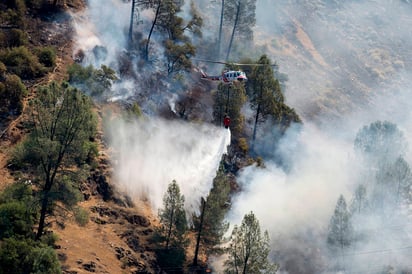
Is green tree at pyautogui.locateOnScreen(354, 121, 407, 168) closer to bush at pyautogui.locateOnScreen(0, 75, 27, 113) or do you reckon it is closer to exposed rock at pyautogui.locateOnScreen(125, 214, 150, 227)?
exposed rock at pyautogui.locateOnScreen(125, 214, 150, 227)

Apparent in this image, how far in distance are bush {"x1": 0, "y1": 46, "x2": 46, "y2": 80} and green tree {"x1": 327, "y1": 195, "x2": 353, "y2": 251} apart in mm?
39142

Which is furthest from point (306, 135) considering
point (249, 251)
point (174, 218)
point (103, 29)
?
point (174, 218)

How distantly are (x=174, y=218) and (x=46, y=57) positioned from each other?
28410 mm

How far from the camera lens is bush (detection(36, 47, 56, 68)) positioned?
212ft

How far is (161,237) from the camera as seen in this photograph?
1997 inches

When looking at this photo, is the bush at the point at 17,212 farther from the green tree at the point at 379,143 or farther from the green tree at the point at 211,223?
the green tree at the point at 379,143

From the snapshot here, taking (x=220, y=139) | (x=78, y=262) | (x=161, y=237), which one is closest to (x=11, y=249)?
(x=78, y=262)

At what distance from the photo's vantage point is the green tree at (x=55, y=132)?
41.5m

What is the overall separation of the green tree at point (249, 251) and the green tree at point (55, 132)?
55.5ft

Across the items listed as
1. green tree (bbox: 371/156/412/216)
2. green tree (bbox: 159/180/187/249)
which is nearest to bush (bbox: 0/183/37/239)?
green tree (bbox: 159/180/187/249)

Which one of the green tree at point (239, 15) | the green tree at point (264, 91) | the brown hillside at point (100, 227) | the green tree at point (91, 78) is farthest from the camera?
the green tree at point (239, 15)

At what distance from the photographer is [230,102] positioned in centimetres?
6962

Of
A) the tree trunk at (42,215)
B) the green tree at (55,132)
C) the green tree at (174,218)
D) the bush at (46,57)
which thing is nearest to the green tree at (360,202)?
the green tree at (174,218)

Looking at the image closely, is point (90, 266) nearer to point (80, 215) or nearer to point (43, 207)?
point (80, 215)
